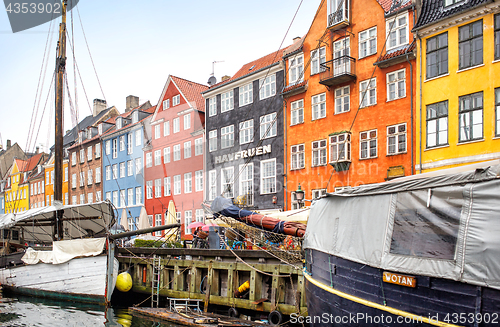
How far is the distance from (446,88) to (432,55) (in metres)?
1.80

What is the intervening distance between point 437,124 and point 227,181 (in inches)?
632

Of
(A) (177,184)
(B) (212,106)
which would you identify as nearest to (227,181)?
(B) (212,106)

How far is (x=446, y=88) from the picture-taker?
20.2 m

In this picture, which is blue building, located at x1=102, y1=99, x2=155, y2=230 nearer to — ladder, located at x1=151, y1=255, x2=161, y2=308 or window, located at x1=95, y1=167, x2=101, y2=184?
window, located at x1=95, y1=167, x2=101, y2=184

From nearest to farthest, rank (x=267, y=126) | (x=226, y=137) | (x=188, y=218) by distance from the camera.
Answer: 1. (x=267, y=126)
2. (x=226, y=137)
3. (x=188, y=218)

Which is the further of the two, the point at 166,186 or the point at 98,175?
the point at 98,175

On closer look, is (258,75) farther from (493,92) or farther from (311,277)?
(311,277)

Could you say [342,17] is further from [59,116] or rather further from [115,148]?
[115,148]

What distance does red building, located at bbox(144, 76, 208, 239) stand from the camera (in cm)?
3684

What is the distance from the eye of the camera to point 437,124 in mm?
20578

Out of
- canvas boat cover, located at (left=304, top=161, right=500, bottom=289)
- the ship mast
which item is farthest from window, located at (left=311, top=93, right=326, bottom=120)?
canvas boat cover, located at (left=304, top=161, right=500, bottom=289)

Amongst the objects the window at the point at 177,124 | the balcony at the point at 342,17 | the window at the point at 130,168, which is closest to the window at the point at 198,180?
the window at the point at 177,124

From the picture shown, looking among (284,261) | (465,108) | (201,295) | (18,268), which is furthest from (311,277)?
(18,268)

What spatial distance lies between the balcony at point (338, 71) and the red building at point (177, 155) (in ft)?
45.6
